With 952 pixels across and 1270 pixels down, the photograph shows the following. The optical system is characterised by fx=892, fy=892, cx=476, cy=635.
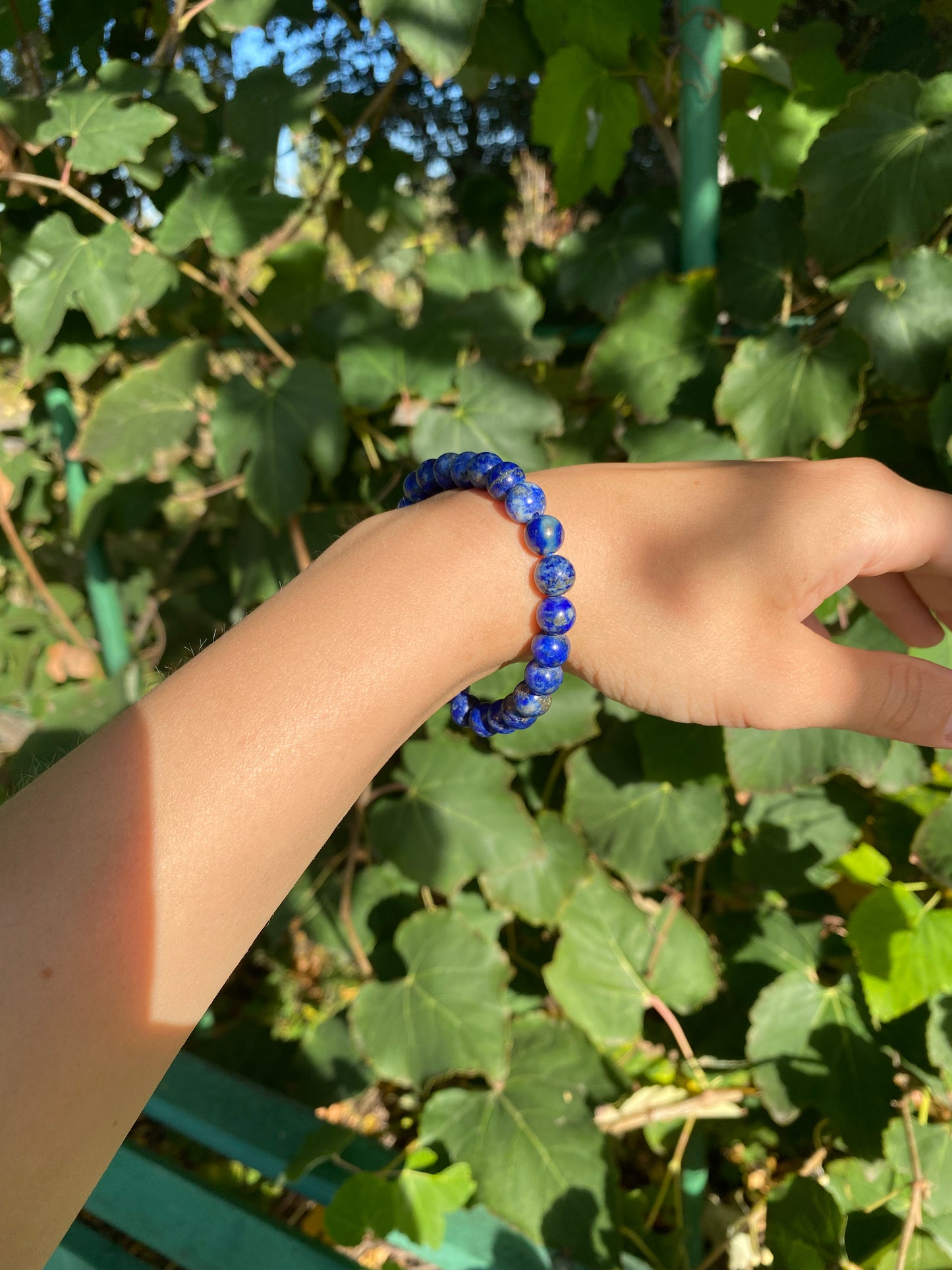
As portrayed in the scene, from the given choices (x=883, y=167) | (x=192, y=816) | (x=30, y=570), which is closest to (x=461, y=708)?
(x=192, y=816)

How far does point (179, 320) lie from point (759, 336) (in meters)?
0.91

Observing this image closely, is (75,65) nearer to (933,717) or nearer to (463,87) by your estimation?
(463,87)

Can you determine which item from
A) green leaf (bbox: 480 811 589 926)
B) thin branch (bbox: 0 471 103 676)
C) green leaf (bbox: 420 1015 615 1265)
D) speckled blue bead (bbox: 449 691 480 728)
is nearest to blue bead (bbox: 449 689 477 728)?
speckled blue bead (bbox: 449 691 480 728)

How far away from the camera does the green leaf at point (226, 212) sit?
1187 mm

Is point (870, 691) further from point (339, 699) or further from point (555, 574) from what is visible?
point (339, 699)

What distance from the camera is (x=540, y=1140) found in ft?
4.24

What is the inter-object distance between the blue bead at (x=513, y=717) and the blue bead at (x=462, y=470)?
0.19 metres

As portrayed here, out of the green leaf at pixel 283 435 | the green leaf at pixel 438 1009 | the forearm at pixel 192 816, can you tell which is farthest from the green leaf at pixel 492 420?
the green leaf at pixel 438 1009

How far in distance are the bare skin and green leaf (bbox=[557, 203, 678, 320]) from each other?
500 millimetres

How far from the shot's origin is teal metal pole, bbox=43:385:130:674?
5.22ft

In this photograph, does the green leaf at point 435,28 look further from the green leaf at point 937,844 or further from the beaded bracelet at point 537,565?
the green leaf at point 937,844

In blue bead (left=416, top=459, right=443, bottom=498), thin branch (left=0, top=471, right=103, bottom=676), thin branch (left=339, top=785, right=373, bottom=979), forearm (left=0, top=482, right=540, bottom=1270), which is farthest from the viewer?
thin branch (left=0, top=471, right=103, bottom=676)

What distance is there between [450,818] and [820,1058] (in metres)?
0.63

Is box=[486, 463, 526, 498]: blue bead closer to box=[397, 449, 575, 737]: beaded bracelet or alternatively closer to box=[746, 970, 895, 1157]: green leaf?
box=[397, 449, 575, 737]: beaded bracelet
